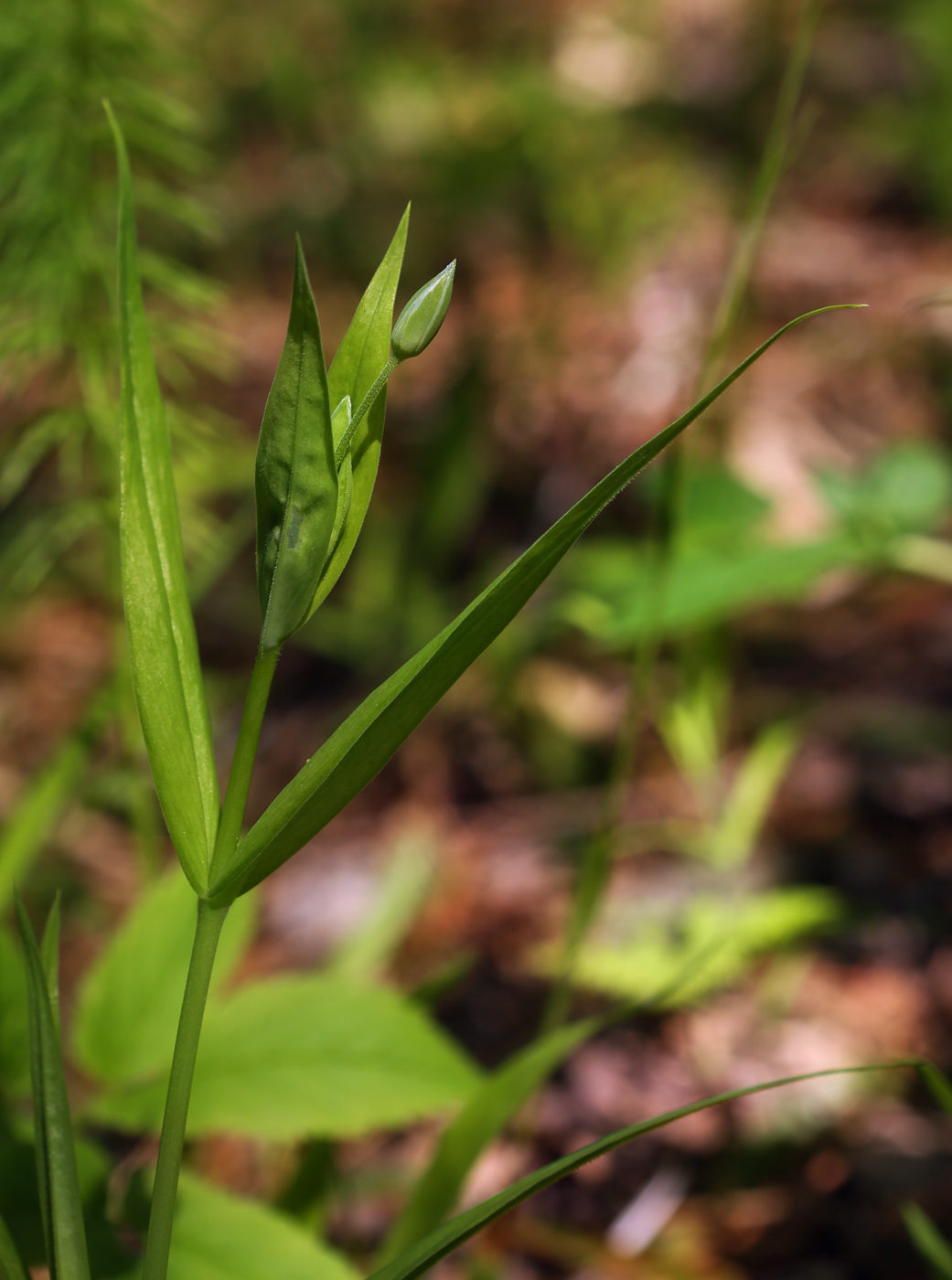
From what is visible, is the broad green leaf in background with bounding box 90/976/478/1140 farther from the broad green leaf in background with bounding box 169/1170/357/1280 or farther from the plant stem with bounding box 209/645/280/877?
the plant stem with bounding box 209/645/280/877

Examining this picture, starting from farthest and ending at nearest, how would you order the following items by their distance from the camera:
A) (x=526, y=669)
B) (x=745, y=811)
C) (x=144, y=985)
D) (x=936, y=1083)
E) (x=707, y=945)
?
(x=526, y=669), (x=745, y=811), (x=707, y=945), (x=144, y=985), (x=936, y=1083)

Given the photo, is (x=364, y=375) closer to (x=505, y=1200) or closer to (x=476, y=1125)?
(x=505, y=1200)

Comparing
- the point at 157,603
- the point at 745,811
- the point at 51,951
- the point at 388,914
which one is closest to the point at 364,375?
the point at 157,603

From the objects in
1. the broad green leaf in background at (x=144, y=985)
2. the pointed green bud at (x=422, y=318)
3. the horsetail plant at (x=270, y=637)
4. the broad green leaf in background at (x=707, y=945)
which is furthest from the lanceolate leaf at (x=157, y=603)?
the broad green leaf in background at (x=707, y=945)

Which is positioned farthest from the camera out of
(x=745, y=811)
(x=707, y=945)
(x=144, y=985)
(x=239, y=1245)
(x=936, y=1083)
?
(x=745, y=811)

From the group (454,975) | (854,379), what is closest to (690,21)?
(854,379)

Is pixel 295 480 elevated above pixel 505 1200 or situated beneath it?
elevated above

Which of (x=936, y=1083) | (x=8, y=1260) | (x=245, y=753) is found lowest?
(x=936, y=1083)
